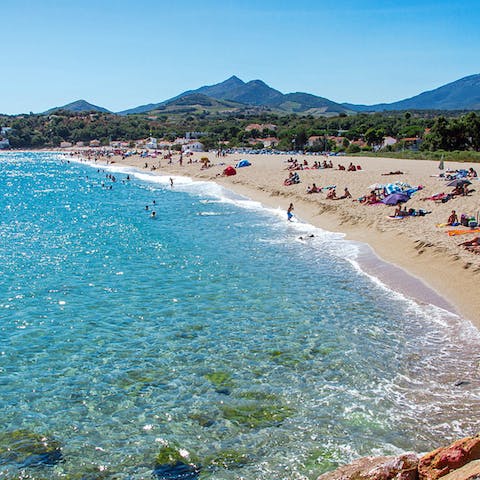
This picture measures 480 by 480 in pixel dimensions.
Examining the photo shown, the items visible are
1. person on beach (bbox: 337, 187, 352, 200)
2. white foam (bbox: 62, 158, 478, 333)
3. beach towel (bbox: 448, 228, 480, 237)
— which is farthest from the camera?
person on beach (bbox: 337, 187, 352, 200)

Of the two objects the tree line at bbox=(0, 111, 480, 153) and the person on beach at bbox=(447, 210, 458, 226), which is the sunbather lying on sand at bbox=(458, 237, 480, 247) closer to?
the person on beach at bbox=(447, 210, 458, 226)

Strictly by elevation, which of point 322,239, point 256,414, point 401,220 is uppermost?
point 401,220

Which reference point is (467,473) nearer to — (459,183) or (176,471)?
(176,471)

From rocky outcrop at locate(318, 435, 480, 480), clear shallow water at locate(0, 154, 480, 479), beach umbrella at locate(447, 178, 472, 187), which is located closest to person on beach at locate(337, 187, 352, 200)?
beach umbrella at locate(447, 178, 472, 187)

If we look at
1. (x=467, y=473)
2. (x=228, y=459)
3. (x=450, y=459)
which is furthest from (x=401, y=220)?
(x=467, y=473)

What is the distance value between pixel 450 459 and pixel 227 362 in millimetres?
6553

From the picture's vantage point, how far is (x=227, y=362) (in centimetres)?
1184

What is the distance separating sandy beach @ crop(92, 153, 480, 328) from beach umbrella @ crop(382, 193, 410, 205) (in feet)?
1.09

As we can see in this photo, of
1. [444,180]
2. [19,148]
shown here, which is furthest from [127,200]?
[19,148]

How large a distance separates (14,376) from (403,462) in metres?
8.61

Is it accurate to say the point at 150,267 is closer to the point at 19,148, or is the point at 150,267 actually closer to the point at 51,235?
the point at 51,235

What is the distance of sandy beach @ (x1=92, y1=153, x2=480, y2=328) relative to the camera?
56.2 feet

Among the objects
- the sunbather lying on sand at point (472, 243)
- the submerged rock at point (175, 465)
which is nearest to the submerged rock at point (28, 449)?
the submerged rock at point (175, 465)

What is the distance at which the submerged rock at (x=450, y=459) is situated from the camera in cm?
580
